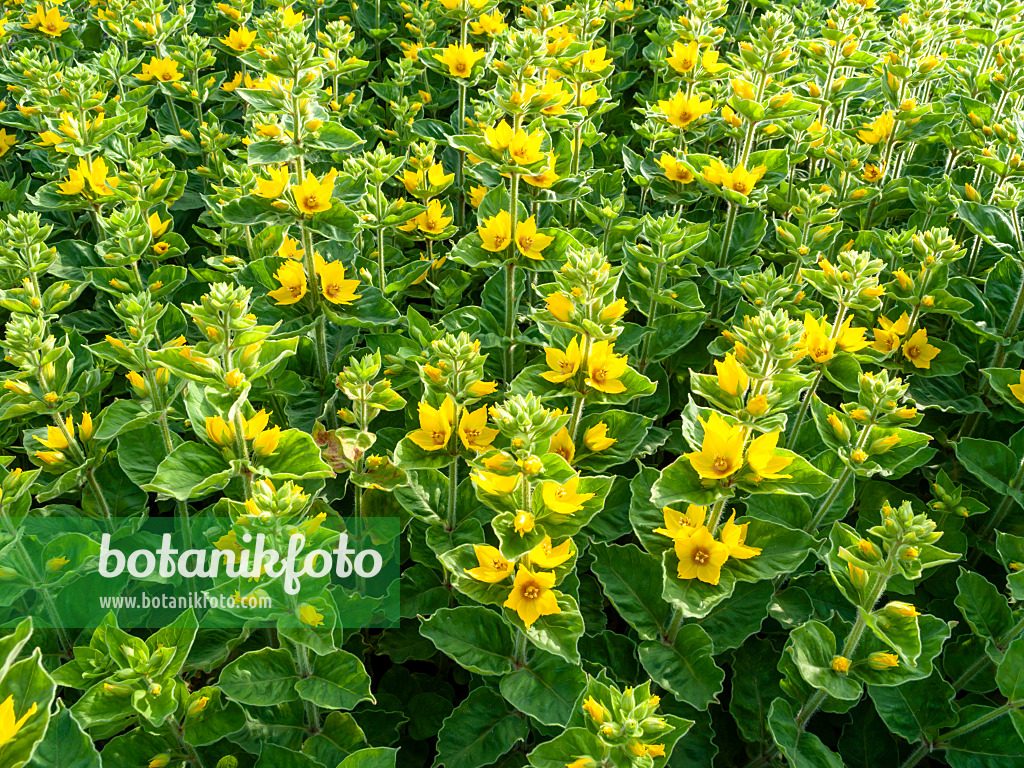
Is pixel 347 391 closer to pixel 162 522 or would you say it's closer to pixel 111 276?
pixel 162 522

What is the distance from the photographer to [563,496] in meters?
1.95

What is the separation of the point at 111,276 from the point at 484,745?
2308 millimetres

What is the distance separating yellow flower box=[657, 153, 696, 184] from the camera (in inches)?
132

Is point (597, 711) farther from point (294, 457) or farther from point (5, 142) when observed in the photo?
point (5, 142)

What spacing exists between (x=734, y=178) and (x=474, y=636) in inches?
83.7

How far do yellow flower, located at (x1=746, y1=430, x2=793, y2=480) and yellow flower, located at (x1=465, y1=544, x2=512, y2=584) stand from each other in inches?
26.7

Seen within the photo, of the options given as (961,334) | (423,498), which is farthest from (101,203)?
(961,334)

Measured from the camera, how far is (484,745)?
228 cm

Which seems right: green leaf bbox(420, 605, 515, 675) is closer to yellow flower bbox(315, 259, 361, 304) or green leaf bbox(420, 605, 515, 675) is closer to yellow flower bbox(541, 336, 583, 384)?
yellow flower bbox(541, 336, 583, 384)

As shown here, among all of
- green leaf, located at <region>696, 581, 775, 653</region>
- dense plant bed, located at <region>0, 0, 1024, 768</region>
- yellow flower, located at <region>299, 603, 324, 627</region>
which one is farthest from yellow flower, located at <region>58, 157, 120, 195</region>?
green leaf, located at <region>696, 581, 775, 653</region>

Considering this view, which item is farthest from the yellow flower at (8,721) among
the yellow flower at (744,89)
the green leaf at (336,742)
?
the yellow flower at (744,89)

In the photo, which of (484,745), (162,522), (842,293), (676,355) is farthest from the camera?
(676,355)

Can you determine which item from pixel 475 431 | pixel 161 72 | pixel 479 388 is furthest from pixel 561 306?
pixel 161 72
